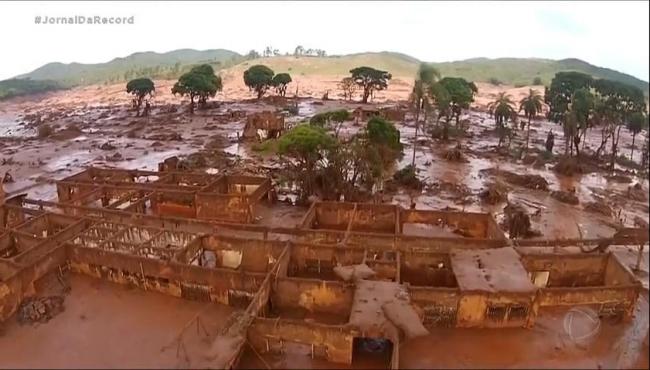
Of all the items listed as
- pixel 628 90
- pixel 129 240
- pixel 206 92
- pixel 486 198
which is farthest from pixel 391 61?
pixel 129 240

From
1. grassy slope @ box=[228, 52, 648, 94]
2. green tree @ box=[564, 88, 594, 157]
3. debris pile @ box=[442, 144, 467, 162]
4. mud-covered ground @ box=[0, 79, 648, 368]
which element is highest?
grassy slope @ box=[228, 52, 648, 94]

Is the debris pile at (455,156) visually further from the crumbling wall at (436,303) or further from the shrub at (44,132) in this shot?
the shrub at (44,132)

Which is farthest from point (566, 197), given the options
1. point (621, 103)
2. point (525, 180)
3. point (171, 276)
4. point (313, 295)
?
point (171, 276)

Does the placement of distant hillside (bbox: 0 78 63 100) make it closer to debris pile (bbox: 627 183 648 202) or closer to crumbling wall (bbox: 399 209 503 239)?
crumbling wall (bbox: 399 209 503 239)

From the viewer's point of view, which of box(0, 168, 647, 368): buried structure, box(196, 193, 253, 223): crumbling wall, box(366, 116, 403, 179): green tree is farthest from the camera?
box(366, 116, 403, 179): green tree

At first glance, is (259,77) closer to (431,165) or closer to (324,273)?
(431,165)

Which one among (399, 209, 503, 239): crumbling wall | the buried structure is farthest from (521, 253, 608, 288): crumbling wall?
(399, 209, 503, 239): crumbling wall
